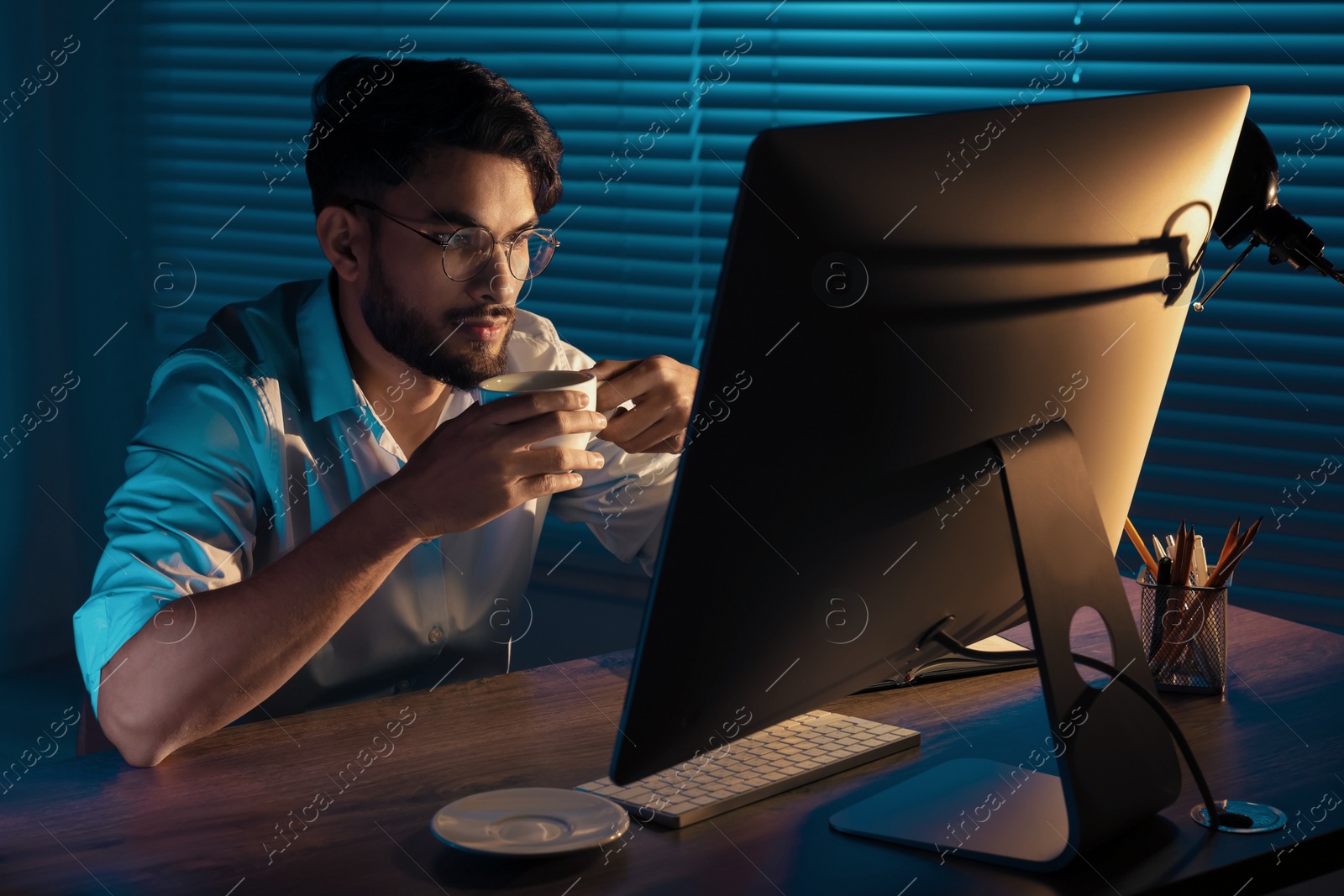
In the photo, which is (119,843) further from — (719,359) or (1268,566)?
(1268,566)

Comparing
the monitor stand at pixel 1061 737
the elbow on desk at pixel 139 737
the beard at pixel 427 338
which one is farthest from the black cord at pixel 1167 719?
the beard at pixel 427 338

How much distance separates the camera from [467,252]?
4.90 ft

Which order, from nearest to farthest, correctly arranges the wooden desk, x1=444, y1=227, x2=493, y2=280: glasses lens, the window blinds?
the wooden desk, x1=444, y1=227, x2=493, y2=280: glasses lens, the window blinds

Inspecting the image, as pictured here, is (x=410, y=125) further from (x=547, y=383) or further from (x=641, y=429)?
(x=547, y=383)

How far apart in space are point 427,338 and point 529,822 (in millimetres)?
779

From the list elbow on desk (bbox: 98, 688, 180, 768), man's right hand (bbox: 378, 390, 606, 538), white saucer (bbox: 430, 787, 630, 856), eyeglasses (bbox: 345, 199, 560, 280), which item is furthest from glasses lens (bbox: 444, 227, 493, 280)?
white saucer (bbox: 430, 787, 630, 856)

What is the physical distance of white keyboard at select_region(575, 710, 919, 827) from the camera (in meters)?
0.93

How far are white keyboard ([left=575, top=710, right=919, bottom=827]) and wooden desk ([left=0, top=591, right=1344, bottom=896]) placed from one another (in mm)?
14

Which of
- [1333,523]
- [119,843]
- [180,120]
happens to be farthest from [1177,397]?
[180,120]

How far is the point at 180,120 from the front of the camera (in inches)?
116

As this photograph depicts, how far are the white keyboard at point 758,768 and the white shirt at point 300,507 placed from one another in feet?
1.16

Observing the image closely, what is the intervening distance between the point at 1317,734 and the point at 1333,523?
94 cm

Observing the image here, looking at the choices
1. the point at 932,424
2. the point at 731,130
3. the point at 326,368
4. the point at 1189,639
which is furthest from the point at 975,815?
the point at 731,130

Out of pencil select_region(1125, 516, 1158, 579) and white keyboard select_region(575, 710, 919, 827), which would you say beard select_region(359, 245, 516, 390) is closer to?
white keyboard select_region(575, 710, 919, 827)
